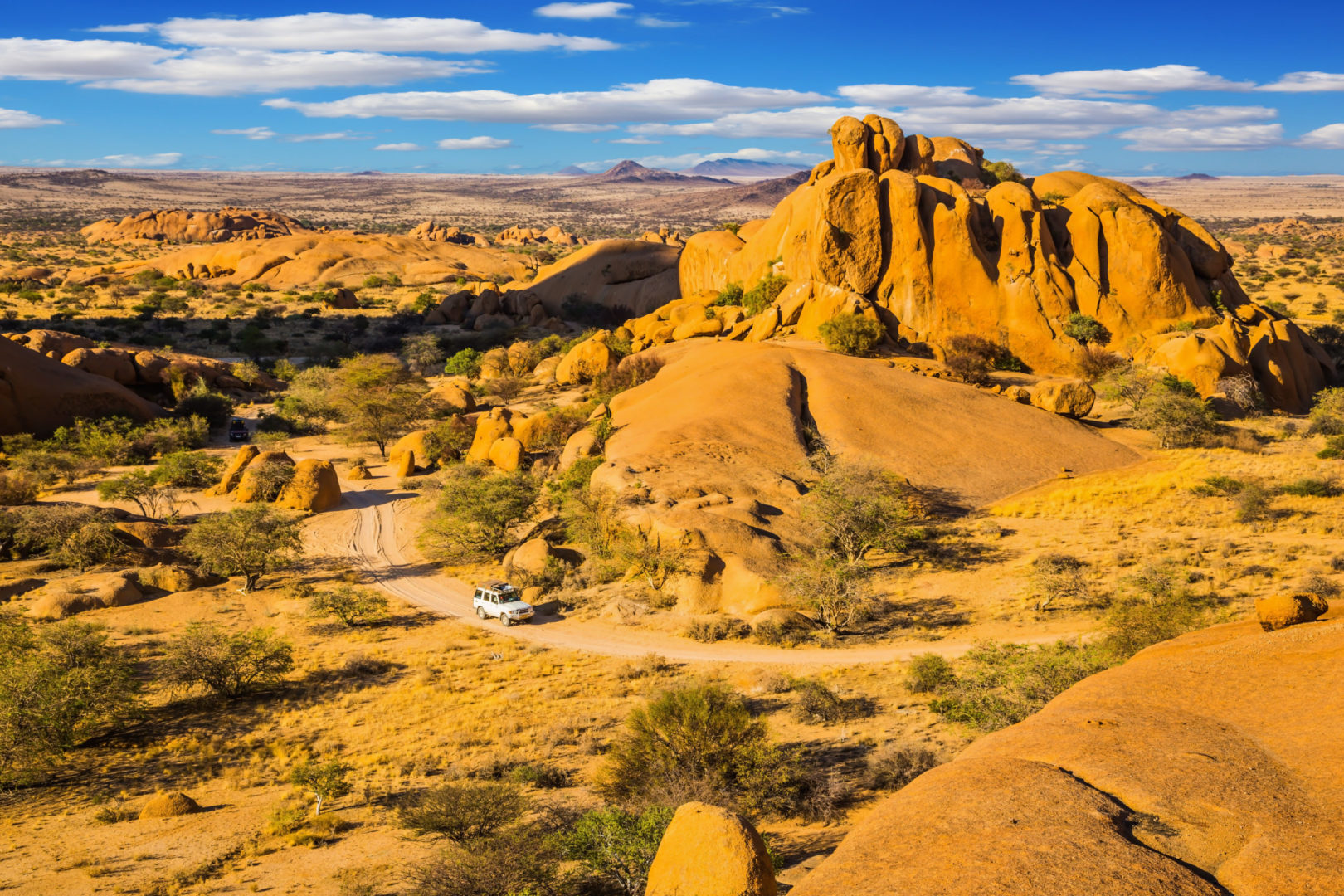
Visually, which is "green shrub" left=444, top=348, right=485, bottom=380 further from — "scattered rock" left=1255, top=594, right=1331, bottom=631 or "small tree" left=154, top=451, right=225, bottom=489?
"scattered rock" left=1255, top=594, right=1331, bottom=631

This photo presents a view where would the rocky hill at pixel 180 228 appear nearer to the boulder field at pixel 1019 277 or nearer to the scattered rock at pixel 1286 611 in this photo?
the boulder field at pixel 1019 277

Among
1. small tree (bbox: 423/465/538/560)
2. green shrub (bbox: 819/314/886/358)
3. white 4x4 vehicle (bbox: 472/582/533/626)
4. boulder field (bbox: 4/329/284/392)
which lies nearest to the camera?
white 4x4 vehicle (bbox: 472/582/533/626)

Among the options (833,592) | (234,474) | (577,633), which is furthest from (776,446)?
(234,474)

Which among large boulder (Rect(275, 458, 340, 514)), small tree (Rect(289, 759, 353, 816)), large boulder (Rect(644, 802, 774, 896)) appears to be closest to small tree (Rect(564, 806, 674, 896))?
large boulder (Rect(644, 802, 774, 896))

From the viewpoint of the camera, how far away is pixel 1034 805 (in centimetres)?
796

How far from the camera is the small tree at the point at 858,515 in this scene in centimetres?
2594

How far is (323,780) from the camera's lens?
15609mm

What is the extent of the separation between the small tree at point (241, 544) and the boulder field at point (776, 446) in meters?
11.5

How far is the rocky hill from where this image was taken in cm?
13512

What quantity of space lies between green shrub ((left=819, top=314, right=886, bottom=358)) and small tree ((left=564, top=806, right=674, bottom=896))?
106 ft

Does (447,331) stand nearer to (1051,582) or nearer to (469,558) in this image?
(469,558)

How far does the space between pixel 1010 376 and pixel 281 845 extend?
3875cm

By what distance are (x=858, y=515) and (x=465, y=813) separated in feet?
54.0

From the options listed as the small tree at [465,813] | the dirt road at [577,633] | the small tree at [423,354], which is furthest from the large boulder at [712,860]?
the small tree at [423,354]
